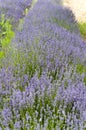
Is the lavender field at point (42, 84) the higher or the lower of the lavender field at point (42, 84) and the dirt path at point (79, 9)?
the lower

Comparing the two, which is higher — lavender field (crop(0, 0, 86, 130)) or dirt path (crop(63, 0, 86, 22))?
dirt path (crop(63, 0, 86, 22))

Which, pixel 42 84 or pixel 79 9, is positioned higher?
pixel 79 9

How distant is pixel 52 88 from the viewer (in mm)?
2430

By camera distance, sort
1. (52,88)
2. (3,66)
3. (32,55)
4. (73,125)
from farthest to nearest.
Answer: (32,55) → (3,66) → (52,88) → (73,125)

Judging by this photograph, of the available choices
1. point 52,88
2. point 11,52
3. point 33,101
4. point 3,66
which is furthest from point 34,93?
point 11,52

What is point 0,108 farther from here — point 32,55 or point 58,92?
point 32,55

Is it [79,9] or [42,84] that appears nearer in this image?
[42,84]

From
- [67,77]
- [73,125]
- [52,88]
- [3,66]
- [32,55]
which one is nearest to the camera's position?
[73,125]

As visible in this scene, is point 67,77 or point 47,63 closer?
point 67,77

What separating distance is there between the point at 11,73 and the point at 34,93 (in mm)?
574

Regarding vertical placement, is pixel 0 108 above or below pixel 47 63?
below

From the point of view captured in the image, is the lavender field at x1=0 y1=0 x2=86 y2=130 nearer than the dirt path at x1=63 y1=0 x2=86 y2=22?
Yes

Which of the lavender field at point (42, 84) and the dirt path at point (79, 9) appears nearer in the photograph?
the lavender field at point (42, 84)

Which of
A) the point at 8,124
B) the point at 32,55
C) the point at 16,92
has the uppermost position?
the point at 32,55
